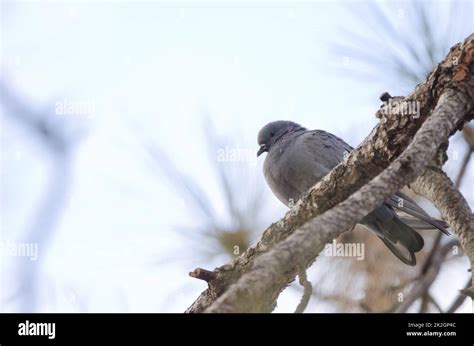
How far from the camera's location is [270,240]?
113 inches

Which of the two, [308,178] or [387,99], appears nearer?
[387,99]

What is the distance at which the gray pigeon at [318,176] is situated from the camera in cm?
353

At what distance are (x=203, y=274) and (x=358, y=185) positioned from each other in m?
0.74

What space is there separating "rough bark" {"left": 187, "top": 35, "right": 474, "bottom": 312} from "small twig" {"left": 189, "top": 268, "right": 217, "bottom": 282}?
0.03 m

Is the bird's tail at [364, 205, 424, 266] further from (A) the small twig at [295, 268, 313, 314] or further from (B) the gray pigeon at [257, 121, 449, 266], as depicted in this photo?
(A) the small twig at [295, 268, 313, 314]

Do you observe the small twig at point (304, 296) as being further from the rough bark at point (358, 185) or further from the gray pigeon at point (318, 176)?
the gray pigeon at point (318, 176)

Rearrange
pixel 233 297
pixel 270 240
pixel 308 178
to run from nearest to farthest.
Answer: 1. pixel 233 297
2. pixel 270 240
3. pixel 308 178

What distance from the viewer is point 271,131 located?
14.1 ft

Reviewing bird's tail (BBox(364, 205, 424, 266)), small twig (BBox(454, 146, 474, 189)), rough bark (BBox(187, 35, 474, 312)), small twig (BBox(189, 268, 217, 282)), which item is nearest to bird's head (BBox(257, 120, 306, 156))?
bird's tail (BBox(364, 205, 424, 266))

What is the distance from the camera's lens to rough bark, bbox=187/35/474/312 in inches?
63.5
